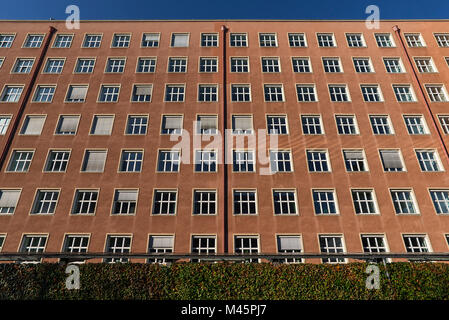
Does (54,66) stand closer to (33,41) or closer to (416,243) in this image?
(33,41)

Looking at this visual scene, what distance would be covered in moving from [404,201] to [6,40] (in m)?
39.7

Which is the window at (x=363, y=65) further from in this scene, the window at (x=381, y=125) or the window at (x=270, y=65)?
the window at (x=270, y=65)

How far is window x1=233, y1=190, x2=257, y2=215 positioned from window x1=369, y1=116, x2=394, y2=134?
39.2 ft

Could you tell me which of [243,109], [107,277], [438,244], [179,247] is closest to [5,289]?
[107,277]

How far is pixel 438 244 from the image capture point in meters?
18.0

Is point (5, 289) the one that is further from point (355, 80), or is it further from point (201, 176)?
point (355, 80)

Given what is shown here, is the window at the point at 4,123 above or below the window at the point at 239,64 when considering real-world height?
below

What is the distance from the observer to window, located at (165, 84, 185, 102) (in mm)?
24031

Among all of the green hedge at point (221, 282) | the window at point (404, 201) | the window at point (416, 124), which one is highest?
the window at point (416, 124)

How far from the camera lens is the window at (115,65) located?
83.8 ft

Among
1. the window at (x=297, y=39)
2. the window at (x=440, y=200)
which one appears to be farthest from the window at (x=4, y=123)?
the window at (x=440, y=200)

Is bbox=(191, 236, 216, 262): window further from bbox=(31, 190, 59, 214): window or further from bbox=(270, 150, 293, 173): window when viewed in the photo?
bbox=(31, 190, 59, 214): window

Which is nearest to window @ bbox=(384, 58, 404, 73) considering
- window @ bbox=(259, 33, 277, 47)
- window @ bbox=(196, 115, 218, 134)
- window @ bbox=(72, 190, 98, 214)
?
window @ bbox=(259, 33, 277, 47)

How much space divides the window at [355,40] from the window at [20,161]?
1228 inches
